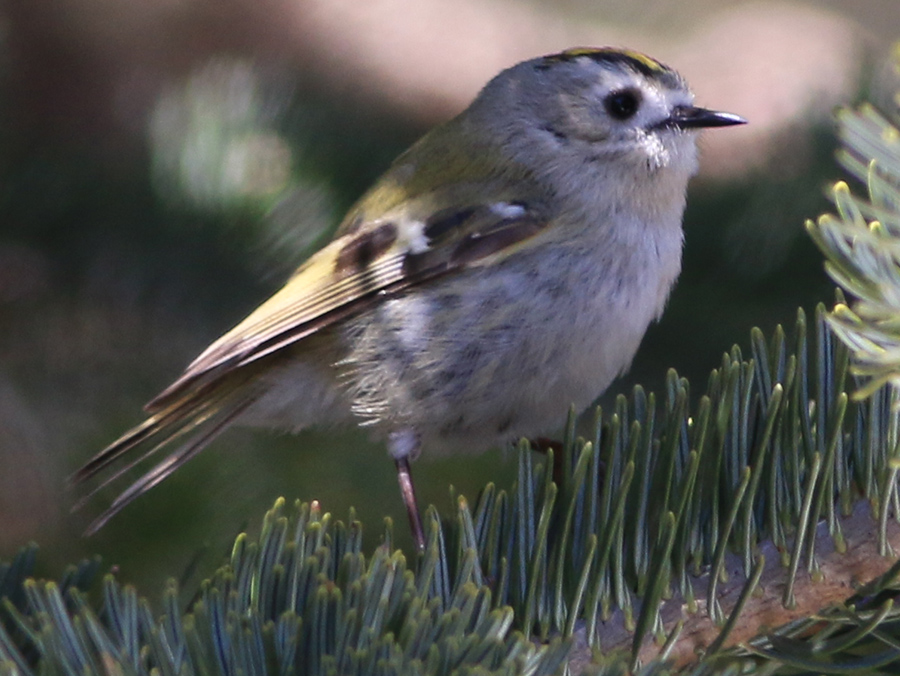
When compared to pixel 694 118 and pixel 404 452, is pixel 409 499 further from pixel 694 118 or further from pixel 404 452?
pixel 694 118

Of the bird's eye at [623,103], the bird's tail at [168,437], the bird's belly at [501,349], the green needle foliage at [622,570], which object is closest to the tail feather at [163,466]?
the bird's tail at [168,437]

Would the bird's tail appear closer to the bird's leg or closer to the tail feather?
the tail feather

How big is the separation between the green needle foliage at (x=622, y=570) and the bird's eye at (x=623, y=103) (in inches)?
31.4

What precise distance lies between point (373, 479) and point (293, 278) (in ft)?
0.95

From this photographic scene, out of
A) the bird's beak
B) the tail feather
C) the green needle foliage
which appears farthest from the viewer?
the bird's beak

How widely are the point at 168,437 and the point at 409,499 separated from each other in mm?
366

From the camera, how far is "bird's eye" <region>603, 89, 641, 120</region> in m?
1.46

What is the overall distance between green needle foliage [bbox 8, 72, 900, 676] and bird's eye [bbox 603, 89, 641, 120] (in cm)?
80

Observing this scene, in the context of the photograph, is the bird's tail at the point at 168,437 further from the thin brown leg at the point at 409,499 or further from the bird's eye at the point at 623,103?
the bird's eye at the point at 623,103

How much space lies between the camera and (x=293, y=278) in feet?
4.64

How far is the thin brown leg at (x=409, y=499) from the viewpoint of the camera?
3.72 feet

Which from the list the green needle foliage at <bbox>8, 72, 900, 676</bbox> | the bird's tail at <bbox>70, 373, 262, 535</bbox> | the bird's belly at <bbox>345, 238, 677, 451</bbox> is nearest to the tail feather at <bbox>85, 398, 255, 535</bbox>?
the bird's tail at <bbox>70, 373, 262, 535</bbox>

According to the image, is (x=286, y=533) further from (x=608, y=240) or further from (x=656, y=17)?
(x=656, y=17)

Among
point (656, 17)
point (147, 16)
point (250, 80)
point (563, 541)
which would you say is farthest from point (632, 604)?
point (656, 17)
